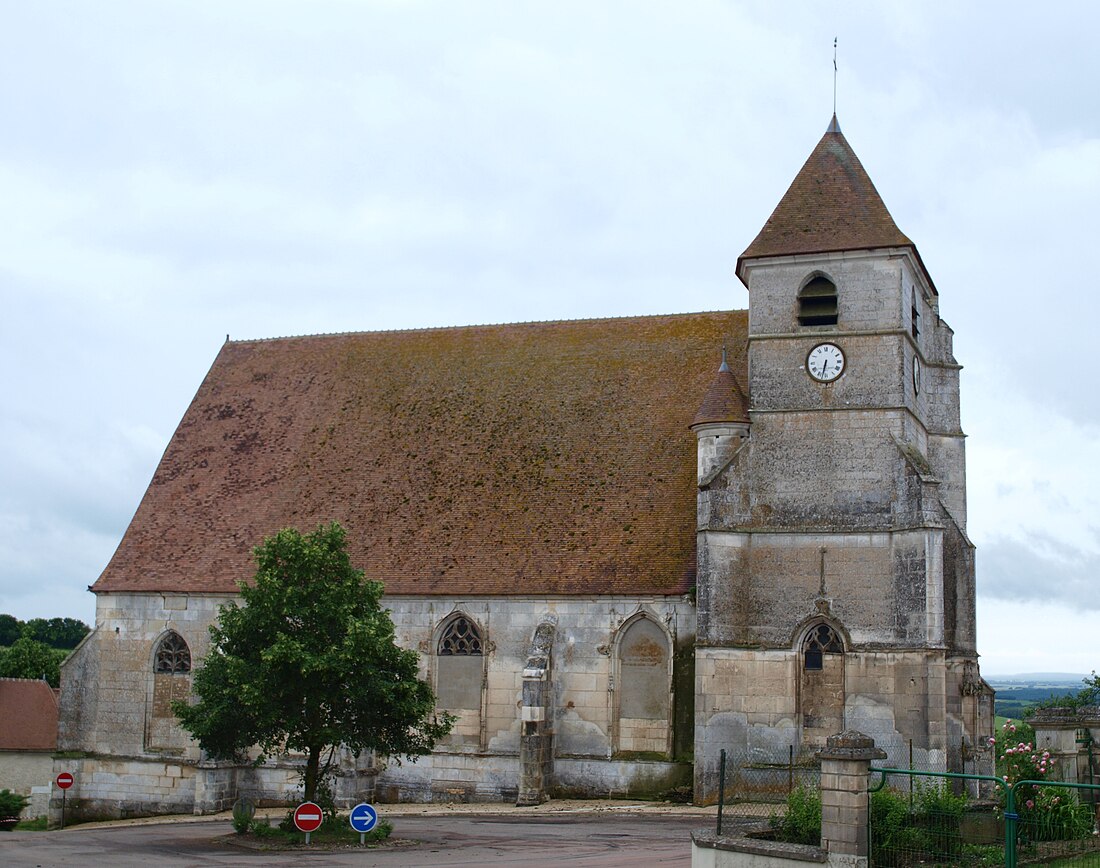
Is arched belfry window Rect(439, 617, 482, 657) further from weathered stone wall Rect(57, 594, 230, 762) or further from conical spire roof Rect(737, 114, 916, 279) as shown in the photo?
conical spire roof Rect(737, 114, 916, 279)

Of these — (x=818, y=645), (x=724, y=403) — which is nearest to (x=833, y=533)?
(x=818, y=645)

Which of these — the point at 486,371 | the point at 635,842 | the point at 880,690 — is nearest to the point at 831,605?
the point at 880,690

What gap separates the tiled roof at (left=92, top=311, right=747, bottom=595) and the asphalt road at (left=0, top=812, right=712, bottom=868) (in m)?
5.93

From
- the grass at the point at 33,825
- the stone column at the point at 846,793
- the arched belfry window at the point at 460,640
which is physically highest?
the arched belfry window at the point at 460,640

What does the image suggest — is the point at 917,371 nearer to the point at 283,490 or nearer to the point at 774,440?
the point at 774,440

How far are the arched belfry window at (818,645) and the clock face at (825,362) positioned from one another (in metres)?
5.83

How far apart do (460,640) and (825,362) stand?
11232mm

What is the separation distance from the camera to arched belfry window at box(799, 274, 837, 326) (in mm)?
30016

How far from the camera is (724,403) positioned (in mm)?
29656

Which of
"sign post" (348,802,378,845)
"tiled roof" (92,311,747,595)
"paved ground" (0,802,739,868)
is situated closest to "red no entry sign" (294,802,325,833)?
"paved ground" (0,802,739,868)

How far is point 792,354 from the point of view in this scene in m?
29.9

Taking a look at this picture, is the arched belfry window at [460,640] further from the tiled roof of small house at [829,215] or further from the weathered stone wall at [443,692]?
the tiled roof of small house at [829,215]

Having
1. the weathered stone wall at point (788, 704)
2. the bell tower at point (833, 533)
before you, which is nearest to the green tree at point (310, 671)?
the weathered stone wall at point (788, 704)

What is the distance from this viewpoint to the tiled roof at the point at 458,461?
31.0m
